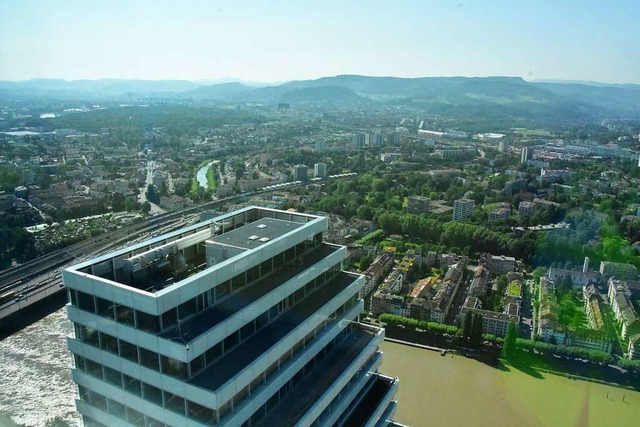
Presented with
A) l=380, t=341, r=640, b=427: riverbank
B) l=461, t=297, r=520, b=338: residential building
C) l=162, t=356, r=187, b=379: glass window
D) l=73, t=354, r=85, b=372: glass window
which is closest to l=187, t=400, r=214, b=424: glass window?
l=162, t=356, r=187, b=379: glass window

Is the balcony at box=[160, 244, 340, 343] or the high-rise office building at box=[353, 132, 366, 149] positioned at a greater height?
the balcony at box=[160, 244, 340, 343]

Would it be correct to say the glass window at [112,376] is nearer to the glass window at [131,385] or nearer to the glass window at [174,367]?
the glass window at [131,385]

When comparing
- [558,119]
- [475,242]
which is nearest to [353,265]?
[475,242]

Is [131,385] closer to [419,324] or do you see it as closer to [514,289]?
[419,324]

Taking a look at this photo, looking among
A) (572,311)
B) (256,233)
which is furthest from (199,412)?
(572,311)

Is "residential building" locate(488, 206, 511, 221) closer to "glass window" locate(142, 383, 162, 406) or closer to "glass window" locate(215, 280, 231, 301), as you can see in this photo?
"glass window" locate(215, 280, 231, 301)

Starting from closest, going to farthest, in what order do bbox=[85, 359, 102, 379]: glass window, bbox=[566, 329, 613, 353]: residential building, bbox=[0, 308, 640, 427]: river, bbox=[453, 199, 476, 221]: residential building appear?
bbox=[85, 359, 102, 379]: glass window < bbox=[0, 308, 640, 427]: river < bbox=[566, 329, 613, 353]: residential building < bbox=[453, 199, 476, 221]: residential building

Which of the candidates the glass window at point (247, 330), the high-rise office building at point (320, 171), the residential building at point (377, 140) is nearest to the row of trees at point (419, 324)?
the glass window at point (247, 330)
